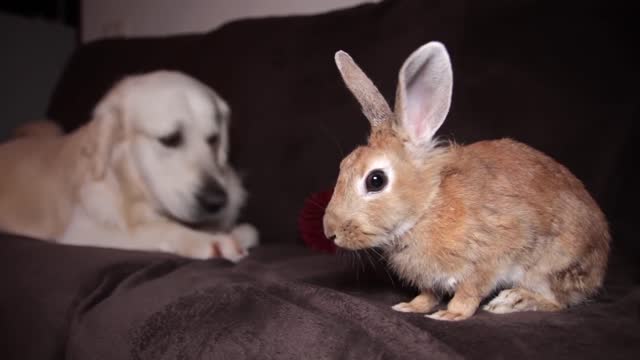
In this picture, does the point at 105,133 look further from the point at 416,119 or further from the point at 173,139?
the point at 416,119

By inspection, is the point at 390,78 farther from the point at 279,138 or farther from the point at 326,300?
the point at 326,300

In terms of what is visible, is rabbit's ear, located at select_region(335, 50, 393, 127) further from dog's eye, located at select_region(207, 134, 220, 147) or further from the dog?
dog's eye, located at select_region(207, 134, 220, 147)

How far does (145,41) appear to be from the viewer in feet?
7.95

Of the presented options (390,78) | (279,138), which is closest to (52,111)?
(279,138)

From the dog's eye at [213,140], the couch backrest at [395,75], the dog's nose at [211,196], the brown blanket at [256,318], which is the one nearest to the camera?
the brown blanket at [256,318]

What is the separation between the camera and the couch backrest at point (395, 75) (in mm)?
1329

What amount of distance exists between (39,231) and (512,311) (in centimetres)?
152

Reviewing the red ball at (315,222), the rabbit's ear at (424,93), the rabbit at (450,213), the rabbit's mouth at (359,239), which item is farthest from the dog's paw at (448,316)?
the red ball at (315,222)

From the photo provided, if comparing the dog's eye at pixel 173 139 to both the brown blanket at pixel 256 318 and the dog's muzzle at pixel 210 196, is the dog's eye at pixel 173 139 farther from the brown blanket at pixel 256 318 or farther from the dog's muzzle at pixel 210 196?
the brown blanket at pixel 256 318

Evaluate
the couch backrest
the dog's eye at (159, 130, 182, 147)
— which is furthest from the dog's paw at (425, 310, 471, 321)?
the dog's eye at (159, 130, 182, 147)

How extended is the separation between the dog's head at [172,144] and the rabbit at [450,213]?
33.2 inches

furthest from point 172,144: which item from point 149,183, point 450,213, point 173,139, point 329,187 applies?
point 450,213

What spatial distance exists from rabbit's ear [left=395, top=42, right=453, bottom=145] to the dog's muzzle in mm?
885

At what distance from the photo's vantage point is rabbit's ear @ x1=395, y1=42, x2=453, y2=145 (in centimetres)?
95
